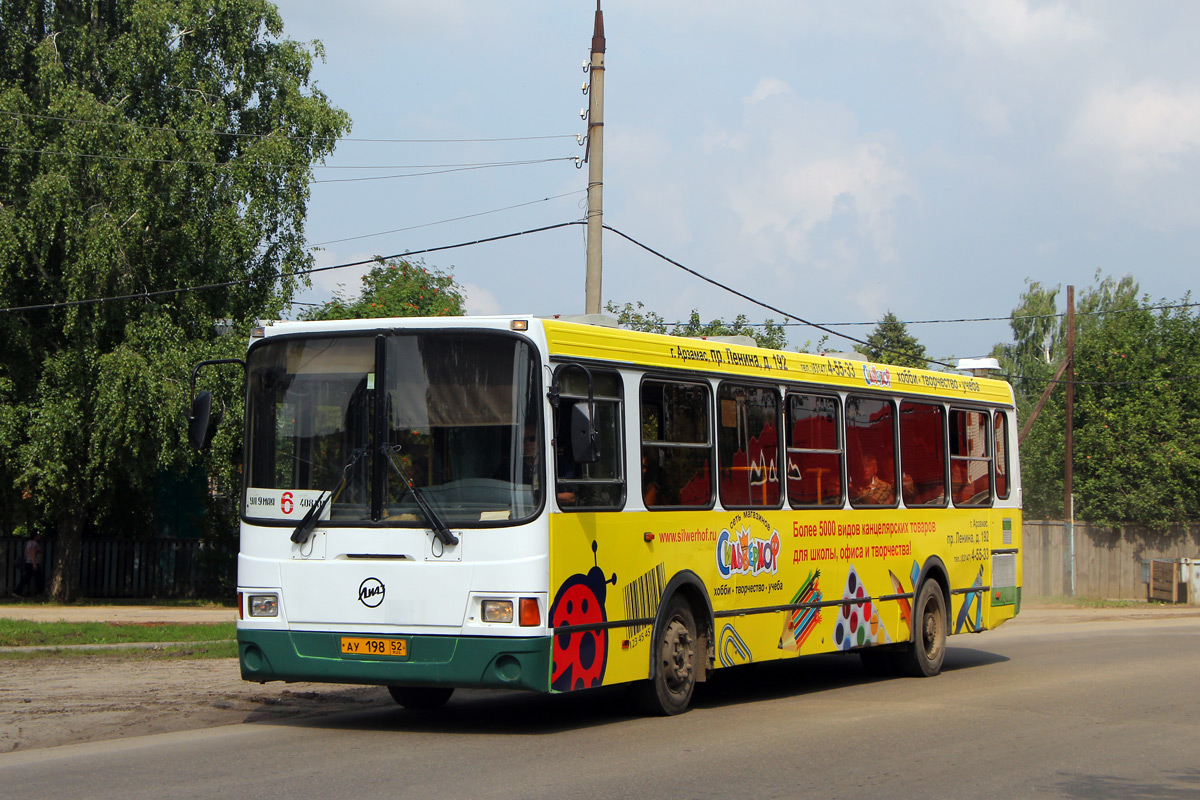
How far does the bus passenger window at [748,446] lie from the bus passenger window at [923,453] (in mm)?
2598

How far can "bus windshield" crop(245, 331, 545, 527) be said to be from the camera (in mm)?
9461

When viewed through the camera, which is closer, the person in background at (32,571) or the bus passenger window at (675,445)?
the bus passenger window at (675,445)

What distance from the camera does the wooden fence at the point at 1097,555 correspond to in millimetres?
36812

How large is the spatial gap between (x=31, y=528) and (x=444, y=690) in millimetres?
21748

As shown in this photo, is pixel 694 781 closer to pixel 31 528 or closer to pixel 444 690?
pixel 444 690

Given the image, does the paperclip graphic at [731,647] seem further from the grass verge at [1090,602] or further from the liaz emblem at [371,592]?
the grass verge at [1090,602]

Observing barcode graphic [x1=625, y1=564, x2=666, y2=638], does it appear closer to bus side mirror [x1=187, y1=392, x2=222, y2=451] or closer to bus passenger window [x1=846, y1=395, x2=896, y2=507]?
bus side mirror [x1=187, y1=392, x2=222, y2=451]

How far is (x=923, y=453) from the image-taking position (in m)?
14.8

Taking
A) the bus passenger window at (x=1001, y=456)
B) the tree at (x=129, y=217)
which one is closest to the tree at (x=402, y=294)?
the tree at (x=129, y=217)

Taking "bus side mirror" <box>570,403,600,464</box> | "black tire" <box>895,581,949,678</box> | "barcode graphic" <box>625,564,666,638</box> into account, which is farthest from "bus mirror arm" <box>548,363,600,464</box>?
"black tire" <box>895,581,949,678</box>

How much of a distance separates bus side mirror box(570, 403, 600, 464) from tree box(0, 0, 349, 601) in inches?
706

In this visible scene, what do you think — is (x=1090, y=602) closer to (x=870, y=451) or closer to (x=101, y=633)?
(x=870, y=451)

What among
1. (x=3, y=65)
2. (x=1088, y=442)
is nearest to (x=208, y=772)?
(x=3, y=65)

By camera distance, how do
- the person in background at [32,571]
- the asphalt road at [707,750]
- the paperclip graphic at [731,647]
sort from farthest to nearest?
the person in background at [32,571] < the paperclip graphic at [731,647] < the asphalt road at [707,750]
